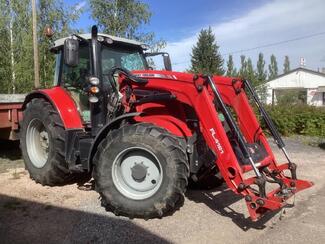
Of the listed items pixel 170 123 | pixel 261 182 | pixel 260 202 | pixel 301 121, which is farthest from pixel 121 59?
pixel 301 121

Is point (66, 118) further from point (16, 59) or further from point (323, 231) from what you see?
point (16, 59)

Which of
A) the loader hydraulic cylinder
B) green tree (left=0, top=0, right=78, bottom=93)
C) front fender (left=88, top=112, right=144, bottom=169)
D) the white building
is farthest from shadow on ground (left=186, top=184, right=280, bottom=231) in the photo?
the white building

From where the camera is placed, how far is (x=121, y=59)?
649 cm

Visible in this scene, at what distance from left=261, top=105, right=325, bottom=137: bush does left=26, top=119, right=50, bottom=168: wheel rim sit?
9.37 metres

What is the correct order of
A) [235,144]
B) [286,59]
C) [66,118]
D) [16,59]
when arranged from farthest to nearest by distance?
[286,59]
[16,59]
[66,118]
[235,144]

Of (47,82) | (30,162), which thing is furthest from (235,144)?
(47,82)

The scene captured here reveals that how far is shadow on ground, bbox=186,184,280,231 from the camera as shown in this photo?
15.7ft

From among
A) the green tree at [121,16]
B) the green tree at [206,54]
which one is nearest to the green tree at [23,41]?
the green tree at [121,16]

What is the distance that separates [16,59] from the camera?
52.2ft

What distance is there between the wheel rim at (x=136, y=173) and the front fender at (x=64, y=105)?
1.36 m

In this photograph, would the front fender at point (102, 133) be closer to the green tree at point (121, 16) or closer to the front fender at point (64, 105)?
the front fender at point (64, 105)

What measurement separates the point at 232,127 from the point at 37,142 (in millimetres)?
3563

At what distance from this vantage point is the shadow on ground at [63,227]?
4.36 metres

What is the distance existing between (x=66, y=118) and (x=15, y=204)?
1417 millimetres
